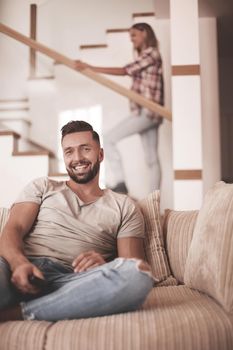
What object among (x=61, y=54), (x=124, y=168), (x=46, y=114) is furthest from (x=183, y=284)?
(x=61, y=54)

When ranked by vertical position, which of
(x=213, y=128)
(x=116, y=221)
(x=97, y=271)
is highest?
(x=213, y=128)

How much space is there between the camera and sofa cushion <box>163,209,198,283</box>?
163cm

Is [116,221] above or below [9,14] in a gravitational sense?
below

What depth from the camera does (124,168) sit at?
10.0 ft

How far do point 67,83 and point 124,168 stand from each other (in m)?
0.80

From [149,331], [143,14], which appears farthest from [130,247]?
[143,14]

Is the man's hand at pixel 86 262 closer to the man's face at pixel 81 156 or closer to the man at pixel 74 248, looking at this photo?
the man at pixel 74 248

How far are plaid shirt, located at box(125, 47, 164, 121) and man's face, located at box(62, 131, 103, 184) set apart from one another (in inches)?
54.4

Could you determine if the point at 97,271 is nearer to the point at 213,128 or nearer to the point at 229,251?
the point at 229,251

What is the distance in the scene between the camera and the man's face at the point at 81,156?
1704 mm

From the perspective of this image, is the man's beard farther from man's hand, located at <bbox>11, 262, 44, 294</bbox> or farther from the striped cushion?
man's hand, located at <bbox>11, 262, 44, 294</bbox>

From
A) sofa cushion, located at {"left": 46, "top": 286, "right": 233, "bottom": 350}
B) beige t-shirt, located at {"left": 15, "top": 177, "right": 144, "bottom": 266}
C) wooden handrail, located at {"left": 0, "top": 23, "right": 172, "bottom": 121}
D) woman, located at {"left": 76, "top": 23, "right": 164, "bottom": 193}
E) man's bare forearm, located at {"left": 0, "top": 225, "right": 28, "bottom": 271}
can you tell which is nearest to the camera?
sofa cushion, located at {"left": 46, "top": 286, "right": 233, "bottom": 350}

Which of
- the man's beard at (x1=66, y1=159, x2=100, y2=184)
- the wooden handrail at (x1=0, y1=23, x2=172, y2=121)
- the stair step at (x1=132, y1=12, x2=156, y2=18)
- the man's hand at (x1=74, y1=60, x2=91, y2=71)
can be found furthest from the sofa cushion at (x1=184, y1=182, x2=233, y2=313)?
the stair step at (x1=132, y1=12, x2=156, y2=18)

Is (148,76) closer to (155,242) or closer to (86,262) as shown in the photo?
Answer: (155,242)
